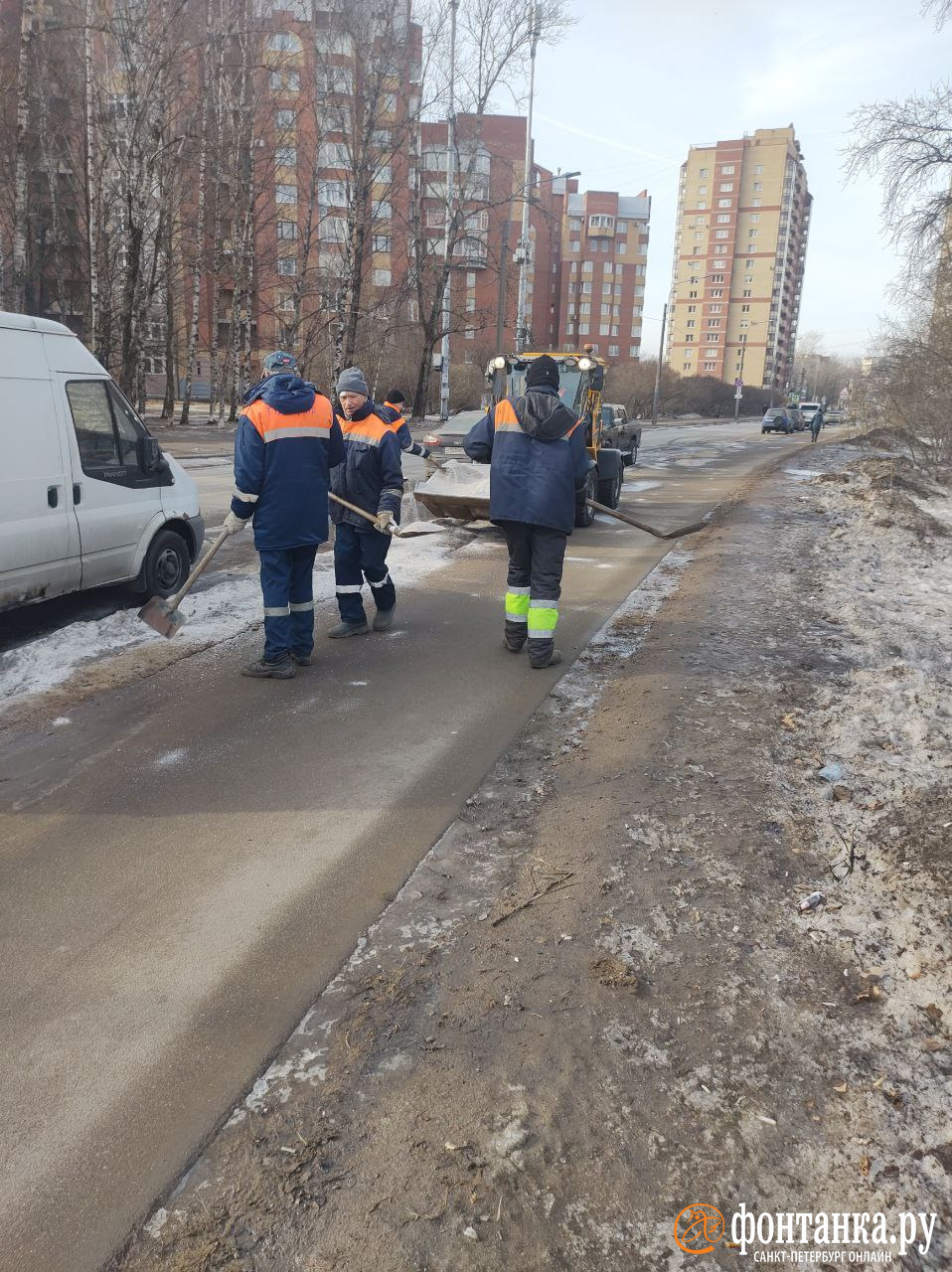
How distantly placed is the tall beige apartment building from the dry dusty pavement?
418 ft

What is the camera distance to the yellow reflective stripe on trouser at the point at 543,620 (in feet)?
20.1

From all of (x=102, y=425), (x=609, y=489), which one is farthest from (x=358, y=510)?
(x=609, y=489)

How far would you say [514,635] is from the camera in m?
6.46

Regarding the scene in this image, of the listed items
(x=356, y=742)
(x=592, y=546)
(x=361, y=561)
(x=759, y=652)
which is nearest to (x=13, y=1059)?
(x=356, y=742)

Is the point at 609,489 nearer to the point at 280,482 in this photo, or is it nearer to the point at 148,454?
the point at 148,454

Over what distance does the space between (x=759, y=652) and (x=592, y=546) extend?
5.13 meters

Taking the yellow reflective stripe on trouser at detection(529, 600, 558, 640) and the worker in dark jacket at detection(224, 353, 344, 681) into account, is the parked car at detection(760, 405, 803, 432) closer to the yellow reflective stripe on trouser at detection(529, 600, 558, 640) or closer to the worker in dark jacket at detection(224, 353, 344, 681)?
the yellow reflective stripe on trouser at detection(529, 600, 558, 640)

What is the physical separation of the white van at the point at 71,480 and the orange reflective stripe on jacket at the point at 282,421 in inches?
58.7

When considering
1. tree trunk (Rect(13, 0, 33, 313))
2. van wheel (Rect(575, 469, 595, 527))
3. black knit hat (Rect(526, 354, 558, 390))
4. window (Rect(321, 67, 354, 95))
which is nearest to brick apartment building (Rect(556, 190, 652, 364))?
window (Rect(321, 67, 354, 95))

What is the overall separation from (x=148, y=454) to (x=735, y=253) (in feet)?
447

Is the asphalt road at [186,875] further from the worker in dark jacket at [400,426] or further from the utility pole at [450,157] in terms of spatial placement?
the utility pole at [450,157]

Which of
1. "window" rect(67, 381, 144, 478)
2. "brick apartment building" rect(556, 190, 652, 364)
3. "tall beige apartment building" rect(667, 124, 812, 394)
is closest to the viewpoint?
"window" rect(67, 381, 144, 478)

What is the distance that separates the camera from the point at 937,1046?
2521 mm

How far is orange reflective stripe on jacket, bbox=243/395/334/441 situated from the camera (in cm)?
567
